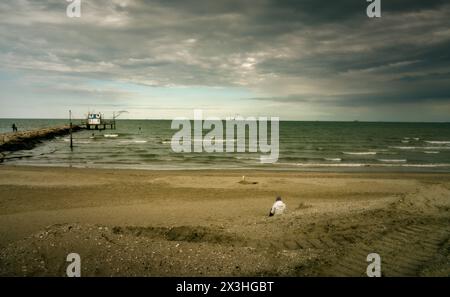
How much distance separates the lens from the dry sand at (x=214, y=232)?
642cm

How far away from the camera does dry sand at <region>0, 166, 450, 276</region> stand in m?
6.42

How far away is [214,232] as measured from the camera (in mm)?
8773

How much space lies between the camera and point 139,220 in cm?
1115

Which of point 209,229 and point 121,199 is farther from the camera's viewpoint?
point 121,199

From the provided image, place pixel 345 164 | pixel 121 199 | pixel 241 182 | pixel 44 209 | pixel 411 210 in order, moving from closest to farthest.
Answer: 1. pixel 411 210
2. pixel 44 209
3. pixel 121 199
4. pixel 241 182
5. pixel 345 164

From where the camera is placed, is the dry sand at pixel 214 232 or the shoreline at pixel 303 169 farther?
the shoreline at pixel 303 169

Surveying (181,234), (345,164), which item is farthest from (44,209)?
(345,164)

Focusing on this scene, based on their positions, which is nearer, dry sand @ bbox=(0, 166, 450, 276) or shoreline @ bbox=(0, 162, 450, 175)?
dry sand @ bbox=(0, 166, 450, 276)

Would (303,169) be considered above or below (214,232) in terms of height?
below

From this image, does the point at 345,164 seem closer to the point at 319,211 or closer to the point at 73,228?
the point at 319,211

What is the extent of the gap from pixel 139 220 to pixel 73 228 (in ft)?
10.3

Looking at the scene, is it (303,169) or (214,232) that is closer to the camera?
(214,232)
